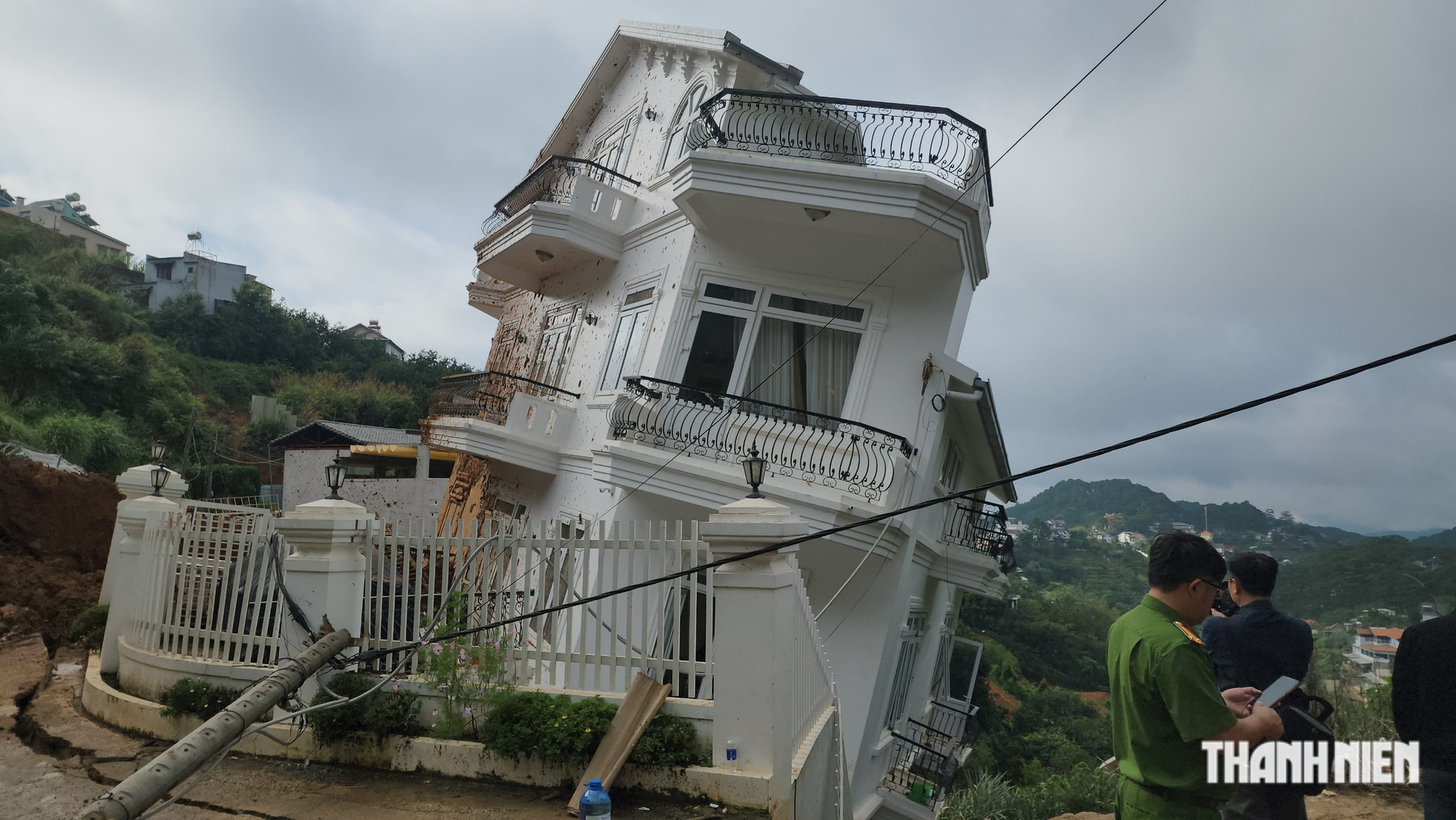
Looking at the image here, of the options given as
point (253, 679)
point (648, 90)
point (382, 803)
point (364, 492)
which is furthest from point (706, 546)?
point (364, 492)

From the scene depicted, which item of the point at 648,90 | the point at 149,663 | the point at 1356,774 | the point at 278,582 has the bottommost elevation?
the point at 149,663

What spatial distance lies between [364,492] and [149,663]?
12618mm

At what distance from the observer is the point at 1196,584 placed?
10.2ft

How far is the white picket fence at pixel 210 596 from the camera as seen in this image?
6465 millimetres

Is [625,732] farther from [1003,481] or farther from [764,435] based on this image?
[764,435]

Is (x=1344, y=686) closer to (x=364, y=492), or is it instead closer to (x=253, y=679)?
(x=253, y=679)

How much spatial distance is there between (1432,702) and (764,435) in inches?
259

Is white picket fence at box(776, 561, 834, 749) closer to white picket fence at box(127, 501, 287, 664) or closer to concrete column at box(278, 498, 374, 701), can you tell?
concrete column at box(278, 498, 374, 701)

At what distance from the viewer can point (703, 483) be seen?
30.0ft

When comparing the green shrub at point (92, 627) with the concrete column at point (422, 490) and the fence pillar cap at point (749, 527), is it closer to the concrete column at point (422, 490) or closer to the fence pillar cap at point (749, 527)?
the fence pillar cap at point (749, 527)

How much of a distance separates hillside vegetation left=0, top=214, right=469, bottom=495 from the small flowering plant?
73.7ft

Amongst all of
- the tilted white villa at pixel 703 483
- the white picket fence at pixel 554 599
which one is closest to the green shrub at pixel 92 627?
the tilted white villa at pixel 703 483

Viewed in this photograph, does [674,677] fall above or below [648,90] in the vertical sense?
below

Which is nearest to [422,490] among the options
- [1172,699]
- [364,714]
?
[364,714]
